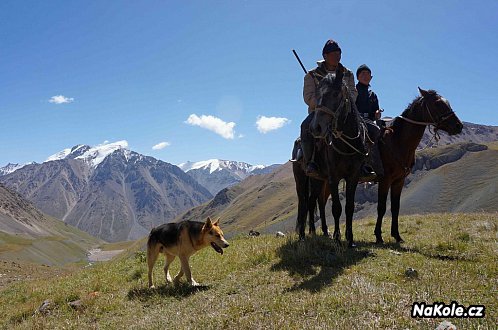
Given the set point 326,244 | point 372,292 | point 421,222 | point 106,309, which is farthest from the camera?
point 421,222

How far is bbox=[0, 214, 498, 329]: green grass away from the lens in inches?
232

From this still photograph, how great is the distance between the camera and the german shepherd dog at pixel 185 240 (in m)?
9.66

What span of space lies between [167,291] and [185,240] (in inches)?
53.4

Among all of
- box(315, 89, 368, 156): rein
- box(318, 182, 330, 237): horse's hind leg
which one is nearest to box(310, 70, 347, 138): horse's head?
box(315, 89, 368, 156): rein

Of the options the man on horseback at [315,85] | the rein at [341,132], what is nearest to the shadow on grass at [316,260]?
the man on horseback at [315,85]

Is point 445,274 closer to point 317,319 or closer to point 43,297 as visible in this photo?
point 317,319

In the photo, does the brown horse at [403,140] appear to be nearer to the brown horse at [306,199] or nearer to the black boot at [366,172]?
the black boot at [366,172]

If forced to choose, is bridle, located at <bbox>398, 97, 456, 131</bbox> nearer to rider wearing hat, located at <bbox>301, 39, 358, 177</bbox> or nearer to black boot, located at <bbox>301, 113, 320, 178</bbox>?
rider wearing hat, located at <bbox>301, 39, 358, 177</bbox>

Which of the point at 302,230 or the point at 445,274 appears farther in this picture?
the point at 302,230

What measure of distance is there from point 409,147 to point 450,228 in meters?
4.03

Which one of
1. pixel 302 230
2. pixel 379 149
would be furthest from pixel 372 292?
pixel 379 149

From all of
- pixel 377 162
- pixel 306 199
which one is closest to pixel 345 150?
pixel 377 162

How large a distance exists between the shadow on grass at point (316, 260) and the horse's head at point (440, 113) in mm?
4621

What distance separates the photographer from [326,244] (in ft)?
33.9
